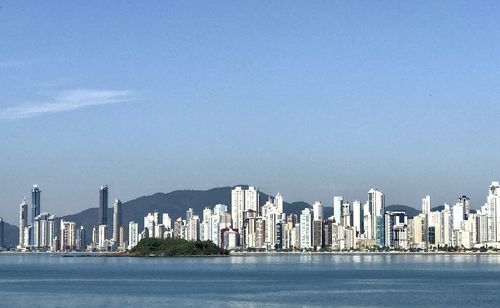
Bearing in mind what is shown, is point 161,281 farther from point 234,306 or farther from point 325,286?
point 234,306

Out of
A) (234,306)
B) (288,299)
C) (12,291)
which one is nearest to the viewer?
(234,306)

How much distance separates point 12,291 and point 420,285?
29.2 metres

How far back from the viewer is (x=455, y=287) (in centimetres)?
7069

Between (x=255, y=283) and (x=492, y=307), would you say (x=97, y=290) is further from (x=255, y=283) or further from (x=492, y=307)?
(x=492, y=307)

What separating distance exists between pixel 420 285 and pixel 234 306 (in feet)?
83.2

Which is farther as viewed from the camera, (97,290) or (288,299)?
(97,290)

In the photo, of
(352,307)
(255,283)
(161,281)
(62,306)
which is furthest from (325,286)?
(62,306)

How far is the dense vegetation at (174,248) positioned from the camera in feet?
573

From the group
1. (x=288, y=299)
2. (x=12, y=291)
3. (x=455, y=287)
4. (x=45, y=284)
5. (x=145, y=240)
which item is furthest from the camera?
(x=145, y=240)

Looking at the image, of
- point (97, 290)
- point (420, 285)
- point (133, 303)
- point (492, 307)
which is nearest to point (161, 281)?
point (97, 290)

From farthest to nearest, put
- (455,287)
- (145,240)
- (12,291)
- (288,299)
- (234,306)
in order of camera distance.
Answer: (145,240) → (455,287) → (12,291) → (288,299) → (234,306)

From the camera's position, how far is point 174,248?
174 metres

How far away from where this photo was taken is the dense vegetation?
573ft

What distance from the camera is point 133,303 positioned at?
176 ft
